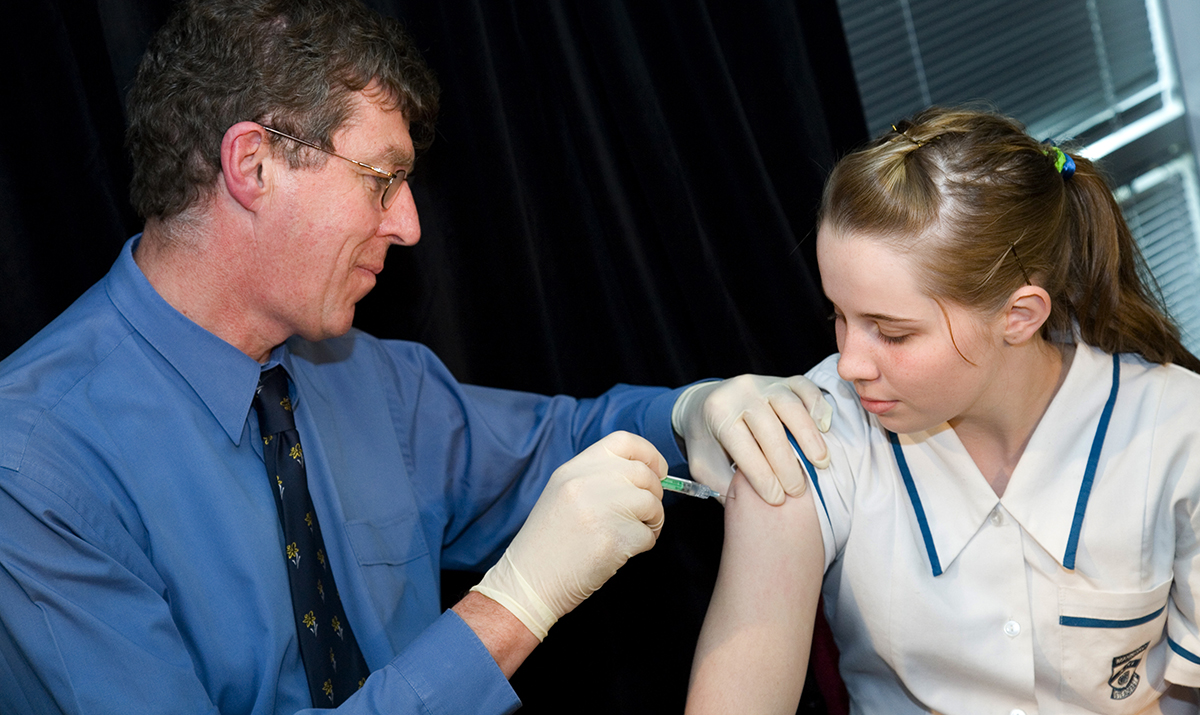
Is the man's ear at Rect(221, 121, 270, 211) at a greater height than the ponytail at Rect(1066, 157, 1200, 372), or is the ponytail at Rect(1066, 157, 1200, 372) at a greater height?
the man's ear at Rect(221, 121, 270, 211)

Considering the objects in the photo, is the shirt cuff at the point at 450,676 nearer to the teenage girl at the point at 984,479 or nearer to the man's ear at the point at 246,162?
the teenage girl at the point at 984,479

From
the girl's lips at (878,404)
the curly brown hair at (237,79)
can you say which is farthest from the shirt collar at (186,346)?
the girl's lips at (878,404)

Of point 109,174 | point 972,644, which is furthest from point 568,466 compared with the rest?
point 109,174

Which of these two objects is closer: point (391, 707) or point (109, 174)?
point (391, 707)

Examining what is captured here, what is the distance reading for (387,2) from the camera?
1728 millimetres

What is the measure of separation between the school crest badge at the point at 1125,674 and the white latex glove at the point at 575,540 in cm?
63

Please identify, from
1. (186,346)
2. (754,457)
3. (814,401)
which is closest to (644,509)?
(754,457)

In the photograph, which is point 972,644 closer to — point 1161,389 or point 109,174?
point 1161,389

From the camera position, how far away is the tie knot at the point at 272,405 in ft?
4.60

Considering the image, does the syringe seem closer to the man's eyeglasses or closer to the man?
the man

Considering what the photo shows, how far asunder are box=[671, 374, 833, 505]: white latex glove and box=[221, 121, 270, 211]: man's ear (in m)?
0.74

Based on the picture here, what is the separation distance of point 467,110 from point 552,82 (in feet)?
0.61

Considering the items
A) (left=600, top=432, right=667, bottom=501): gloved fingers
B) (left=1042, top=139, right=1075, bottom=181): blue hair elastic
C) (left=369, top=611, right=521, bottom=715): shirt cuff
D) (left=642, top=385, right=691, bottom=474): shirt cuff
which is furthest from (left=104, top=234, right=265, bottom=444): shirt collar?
(left=1042, top=139, right=1075, bottom=181): blue hair elastic

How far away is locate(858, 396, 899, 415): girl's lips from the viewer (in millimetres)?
1257
